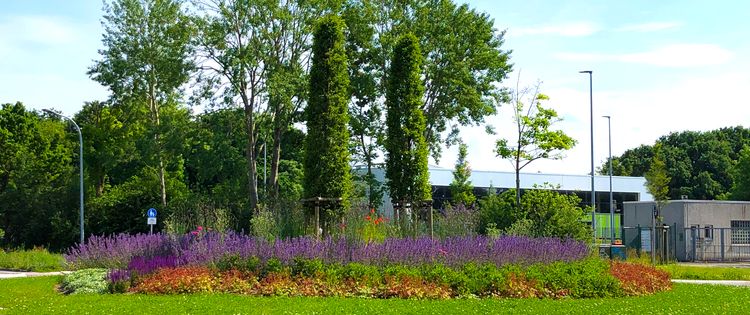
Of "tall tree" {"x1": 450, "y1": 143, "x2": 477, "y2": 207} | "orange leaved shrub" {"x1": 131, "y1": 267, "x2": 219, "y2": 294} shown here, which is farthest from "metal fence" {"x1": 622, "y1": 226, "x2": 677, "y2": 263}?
"orange leaved shrub" {"x1": 131, "y1": 267, "x2": 219, "y2": 294}

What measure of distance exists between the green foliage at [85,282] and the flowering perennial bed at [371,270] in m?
0.31

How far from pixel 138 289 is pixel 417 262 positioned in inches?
216

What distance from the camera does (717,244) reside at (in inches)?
1807

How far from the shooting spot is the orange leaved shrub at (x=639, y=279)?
58.3 ft

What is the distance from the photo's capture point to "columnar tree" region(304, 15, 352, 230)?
832 inches

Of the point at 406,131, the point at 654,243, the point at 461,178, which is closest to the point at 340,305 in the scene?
the point at 406,131

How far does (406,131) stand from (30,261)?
20462 millimetres

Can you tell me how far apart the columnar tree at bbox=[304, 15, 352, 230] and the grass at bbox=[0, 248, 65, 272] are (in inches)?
650

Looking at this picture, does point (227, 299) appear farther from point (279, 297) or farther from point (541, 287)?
point (541, 287)

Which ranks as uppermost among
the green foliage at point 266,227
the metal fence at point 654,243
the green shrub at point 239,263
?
the green foliage at point 266,227

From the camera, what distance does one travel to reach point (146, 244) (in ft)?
63.7

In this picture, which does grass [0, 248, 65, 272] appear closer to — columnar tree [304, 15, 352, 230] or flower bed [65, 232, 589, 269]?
flower bed [65, 232, 589, 269]

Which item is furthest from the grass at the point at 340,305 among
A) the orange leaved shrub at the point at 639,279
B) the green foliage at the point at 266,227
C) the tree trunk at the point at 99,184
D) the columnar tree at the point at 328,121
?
the tree trunk at the point at 99,184

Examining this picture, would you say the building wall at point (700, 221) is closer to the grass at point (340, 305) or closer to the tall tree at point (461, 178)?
the tall tree at point (461, 178)
